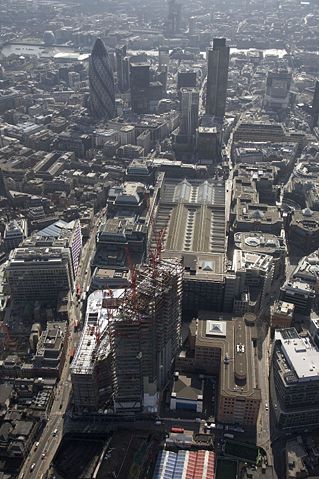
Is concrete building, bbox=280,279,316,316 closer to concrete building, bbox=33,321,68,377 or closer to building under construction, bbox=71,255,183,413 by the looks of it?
building under construction, bbox=71,255,183,413

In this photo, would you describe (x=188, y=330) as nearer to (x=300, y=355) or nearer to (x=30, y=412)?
(x=300, y=355)

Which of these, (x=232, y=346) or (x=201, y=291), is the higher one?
(x=201, y=291)

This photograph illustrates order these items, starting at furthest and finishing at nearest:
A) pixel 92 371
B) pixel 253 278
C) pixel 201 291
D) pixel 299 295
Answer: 1. pixel 253 278
2. pixel 299 295
3. pixel 201 291
4. pixel 92 371

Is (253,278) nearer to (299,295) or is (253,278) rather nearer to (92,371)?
(299,295)

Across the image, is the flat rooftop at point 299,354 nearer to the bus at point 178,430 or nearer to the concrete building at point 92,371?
the bus at point 178,430

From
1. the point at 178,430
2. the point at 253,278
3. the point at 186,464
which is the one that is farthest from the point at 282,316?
the point at 186,464

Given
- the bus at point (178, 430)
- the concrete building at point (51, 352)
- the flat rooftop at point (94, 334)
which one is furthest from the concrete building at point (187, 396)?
the concrete building at point (51, 352)

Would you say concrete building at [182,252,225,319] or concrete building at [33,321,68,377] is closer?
concrete building at [33,321,68,377]

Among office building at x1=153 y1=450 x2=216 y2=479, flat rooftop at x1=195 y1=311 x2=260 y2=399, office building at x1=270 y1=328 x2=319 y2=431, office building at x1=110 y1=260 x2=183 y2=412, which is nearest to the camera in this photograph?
office building at x1=110 y1=260 x2=183 y2=412

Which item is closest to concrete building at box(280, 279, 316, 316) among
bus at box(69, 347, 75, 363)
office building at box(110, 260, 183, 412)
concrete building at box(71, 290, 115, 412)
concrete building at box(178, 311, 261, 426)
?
concrete building at box(178, 311, 261, 426)
